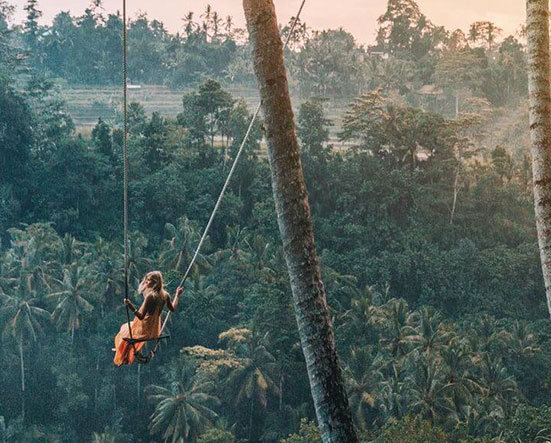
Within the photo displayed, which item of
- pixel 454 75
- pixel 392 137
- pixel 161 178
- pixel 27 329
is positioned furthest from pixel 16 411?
pixel 454 75

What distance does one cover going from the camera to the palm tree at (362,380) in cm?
2678

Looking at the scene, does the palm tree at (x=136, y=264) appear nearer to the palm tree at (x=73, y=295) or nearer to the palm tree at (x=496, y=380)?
the palm tree at (x=73, y=295)

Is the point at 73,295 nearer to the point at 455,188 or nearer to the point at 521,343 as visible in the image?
the point at 521,343

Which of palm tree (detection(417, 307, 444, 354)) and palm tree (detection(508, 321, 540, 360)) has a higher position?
palm tree (detection(417, 307, 444, 354))

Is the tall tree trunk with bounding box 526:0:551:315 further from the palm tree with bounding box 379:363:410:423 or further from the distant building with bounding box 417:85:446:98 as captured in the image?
the distant building with bounding box 417:85:446:98

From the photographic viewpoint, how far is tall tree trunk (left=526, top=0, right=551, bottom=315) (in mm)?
5621

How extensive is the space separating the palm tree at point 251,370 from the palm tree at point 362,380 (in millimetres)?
3470

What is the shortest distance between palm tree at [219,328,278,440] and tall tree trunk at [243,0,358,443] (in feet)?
81.8

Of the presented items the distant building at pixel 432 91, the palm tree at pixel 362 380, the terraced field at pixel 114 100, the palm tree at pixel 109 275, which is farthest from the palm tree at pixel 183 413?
the distant building at pixel 432 91

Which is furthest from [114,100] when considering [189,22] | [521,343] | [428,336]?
[521,343]

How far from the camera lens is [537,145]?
229 inches

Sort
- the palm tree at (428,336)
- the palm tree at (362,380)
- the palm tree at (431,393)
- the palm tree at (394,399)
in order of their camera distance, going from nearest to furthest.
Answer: the palm tree at (431,393) < the palm tree at (394,399) < the palm tree at (362,380) < the palm tree at (428,336)

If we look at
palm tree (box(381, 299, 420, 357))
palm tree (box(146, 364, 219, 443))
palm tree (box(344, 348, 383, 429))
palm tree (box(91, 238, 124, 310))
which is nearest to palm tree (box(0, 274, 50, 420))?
palm tree (box(91, 238, 124, 310))

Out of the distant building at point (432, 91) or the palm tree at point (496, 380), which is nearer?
the palm tree at point (496, 380)
